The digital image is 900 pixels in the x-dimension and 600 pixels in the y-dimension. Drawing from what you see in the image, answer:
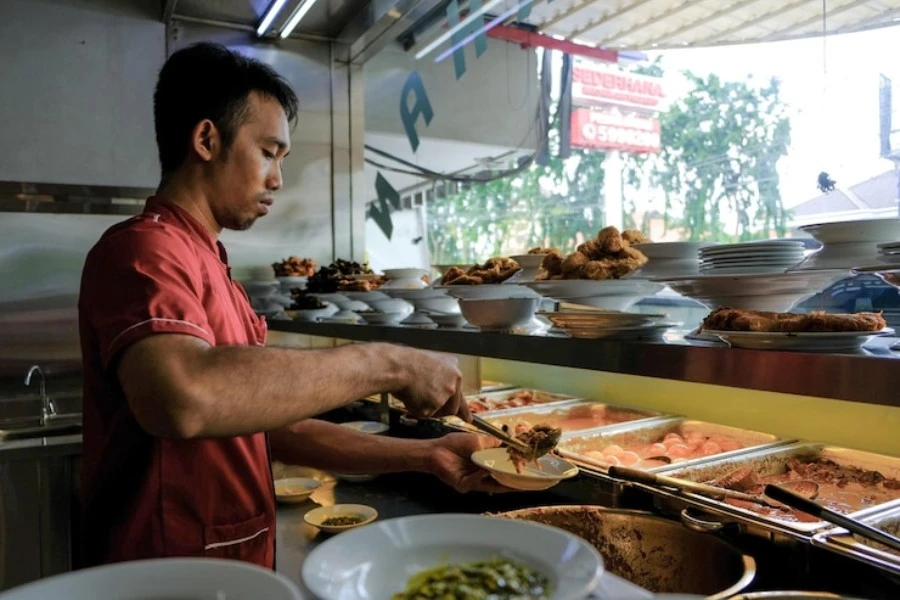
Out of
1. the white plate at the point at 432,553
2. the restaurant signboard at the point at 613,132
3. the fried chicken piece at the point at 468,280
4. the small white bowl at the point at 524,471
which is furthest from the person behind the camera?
the restaurant signboard at the point at 613,132

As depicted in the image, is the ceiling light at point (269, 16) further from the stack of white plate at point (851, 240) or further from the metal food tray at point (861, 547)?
the metal food tray at point (861, 547)

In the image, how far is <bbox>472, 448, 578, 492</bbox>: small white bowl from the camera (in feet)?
5.26

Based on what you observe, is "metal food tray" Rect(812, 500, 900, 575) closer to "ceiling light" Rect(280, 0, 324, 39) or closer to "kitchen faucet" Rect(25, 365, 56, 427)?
"ceiling light" Rect(280, 0, 324, 39)

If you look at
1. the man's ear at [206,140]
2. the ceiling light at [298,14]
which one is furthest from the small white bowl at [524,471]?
the ceiling light at [298,14]

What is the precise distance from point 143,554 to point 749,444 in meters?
1.85

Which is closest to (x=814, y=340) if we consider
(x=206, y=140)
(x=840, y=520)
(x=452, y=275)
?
(x=840, y=520)

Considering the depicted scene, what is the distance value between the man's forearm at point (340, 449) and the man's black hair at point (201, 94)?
0.86 metres

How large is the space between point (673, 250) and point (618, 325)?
299 mm

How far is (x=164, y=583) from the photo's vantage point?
1.03 meters

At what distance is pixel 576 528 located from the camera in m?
1.90

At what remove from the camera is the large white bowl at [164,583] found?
0.98 m

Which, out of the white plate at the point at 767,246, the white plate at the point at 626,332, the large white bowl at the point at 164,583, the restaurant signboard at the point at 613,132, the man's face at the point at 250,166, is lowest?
the large white bowl at the point at 164,583

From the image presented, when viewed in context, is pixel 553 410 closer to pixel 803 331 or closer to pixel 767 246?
pixel 767 246

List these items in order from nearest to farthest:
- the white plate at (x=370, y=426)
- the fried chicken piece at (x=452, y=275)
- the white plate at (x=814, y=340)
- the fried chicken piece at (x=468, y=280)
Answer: the white plate at (x=814, y=340), the fried chicken piece at (x=468, y=280), the fried chicken piece at (x=452, y=275), the white plate at (x=370, y=426)
